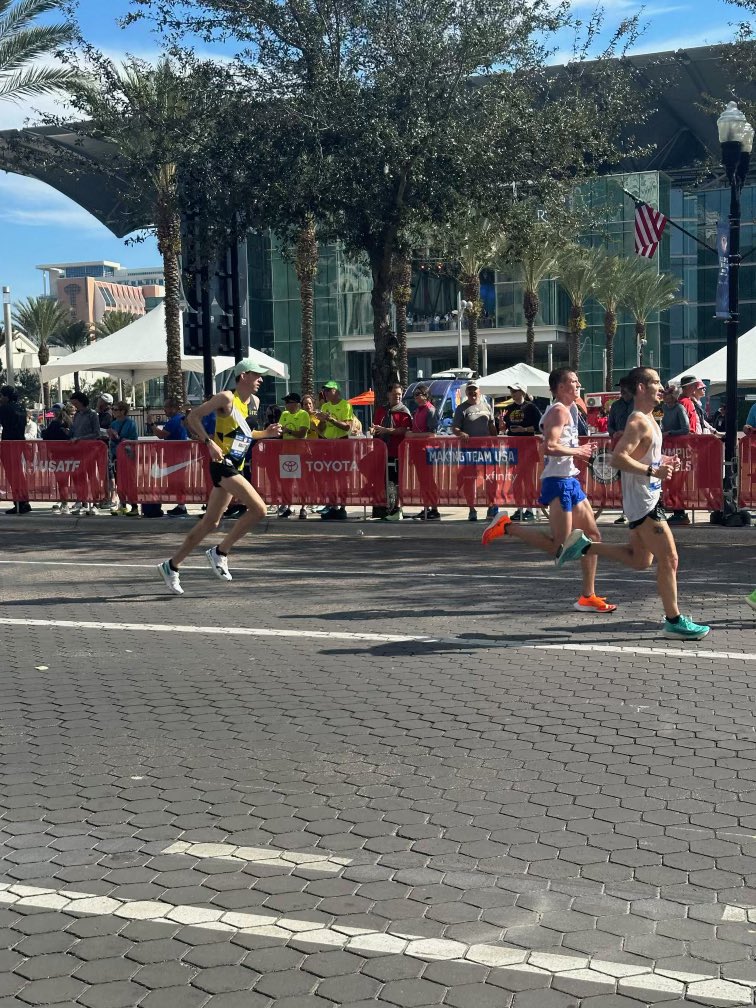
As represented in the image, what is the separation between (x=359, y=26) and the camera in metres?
18.3

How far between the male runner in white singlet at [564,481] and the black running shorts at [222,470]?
269 cm

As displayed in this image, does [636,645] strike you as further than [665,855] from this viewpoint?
Yes

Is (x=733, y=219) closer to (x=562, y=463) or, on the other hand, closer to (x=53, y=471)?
(x=562, y=463)

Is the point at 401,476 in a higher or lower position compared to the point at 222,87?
lower

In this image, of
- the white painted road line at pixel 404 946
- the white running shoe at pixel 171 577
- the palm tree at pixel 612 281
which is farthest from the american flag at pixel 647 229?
the palm tree at pixel 612 281

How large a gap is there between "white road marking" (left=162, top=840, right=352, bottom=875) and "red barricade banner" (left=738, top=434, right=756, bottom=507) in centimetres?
1166

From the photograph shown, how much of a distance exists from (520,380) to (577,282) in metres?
17.7

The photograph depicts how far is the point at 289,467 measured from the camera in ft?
54.3

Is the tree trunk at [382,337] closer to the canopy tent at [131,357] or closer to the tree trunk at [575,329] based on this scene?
the canopy tent at [131,357]

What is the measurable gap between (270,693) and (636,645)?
2.56m

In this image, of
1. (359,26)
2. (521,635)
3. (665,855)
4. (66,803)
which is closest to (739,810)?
(665,855)

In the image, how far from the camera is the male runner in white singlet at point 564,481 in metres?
9.00

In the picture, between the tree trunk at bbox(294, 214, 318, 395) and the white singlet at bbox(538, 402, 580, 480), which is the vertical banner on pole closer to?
the white singlet at bbox(538, 402, 580, 480)

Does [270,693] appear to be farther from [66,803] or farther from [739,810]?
[739,810]
